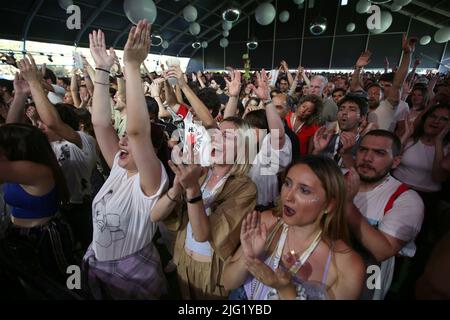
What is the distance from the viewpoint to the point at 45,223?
1.38 m

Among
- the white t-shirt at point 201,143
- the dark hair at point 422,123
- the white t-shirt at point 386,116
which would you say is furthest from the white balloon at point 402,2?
the white t-shirt at point 201,143

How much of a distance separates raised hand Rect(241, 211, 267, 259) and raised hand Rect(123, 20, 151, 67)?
758mm

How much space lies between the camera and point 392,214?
112cm

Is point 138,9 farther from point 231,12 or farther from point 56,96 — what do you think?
point 231,12

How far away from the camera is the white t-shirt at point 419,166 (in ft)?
6.39

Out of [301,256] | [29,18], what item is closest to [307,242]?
[301,256]

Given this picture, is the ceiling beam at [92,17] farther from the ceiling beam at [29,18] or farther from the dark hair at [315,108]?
the dark hair at [315,108]

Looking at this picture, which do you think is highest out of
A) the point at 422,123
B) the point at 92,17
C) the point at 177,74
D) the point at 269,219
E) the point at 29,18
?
the point at 92,17

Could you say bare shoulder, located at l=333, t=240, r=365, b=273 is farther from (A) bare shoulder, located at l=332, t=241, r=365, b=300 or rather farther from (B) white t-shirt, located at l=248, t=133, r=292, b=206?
(B) white t-shirt, located at l=248, t=133, r=292, b=206

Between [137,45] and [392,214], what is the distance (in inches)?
51.6

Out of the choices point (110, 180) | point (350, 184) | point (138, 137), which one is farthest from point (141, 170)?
point (350, 184)

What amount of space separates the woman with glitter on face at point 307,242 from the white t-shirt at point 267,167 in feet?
2.11

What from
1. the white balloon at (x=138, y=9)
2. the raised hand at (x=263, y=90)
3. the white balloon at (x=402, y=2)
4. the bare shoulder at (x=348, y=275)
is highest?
the white balloon at (x=402, y=2)
